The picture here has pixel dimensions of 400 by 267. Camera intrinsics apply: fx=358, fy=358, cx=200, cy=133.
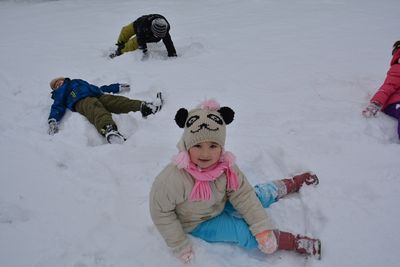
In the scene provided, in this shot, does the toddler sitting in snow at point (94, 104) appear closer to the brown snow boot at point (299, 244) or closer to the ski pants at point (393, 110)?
the brown snow boot at point (299, 244)

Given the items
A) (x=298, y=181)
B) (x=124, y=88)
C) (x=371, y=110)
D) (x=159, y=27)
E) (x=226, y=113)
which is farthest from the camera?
(x=159, y=27)

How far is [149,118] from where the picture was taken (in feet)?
11.1

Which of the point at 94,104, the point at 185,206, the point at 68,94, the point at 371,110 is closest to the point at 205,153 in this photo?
the point at 185,206

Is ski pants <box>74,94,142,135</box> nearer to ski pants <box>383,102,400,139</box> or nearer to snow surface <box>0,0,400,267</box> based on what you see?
snow surface <box>0,0,400,267</box>

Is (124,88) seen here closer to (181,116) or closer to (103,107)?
(103,107)

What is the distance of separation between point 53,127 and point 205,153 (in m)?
2.13

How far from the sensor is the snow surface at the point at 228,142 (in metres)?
2.12

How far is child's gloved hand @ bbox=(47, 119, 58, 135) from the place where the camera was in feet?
11.1

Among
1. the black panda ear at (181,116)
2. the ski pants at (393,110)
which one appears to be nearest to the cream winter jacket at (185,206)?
the black panda ear at (181,116)

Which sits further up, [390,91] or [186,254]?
[390,91]

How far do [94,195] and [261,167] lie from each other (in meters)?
1.24

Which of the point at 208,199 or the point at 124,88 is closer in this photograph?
the point at 208,199

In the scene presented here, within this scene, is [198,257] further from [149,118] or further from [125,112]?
[125,112]

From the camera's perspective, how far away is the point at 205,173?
6.29 ft
